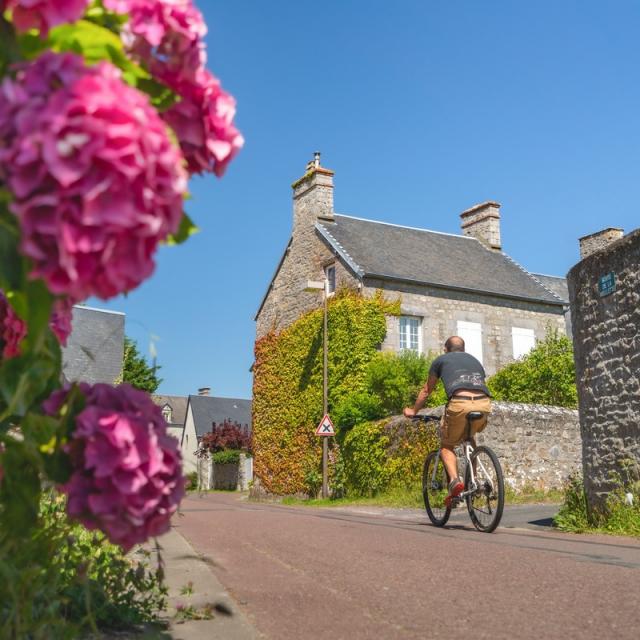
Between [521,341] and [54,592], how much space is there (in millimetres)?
22544

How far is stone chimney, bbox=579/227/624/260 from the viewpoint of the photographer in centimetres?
2572

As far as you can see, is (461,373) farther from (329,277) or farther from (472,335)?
(472,335)

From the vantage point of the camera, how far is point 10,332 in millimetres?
1794

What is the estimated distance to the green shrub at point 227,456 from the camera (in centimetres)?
4088

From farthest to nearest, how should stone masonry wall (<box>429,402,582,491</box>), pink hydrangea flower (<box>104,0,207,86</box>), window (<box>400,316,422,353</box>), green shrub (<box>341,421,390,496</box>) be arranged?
1. window (<box>400,316,422,353</box>)
2. green shrub (<box>341,421,390,496</box>)
3. stone masonry wall (<box>429,402,582,491</box>)
4. pink hydrangea flower (<box>104,0,207,86</box>)

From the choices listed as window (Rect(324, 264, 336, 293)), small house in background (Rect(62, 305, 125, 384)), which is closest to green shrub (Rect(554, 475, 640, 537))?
window (Rect(324, 264, 336, 293))

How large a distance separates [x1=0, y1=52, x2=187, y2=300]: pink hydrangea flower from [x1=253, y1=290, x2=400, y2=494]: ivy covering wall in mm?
18714

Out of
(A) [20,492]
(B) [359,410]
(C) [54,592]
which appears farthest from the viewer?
(B) [359,410]

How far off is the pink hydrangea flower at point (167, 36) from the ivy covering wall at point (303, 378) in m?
18.5

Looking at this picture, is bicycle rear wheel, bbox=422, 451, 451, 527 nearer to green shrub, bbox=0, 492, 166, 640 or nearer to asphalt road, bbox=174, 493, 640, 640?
asphalt road, bbox=174, 493, 640, 640

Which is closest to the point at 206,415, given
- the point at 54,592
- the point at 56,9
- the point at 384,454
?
the point at 384,454

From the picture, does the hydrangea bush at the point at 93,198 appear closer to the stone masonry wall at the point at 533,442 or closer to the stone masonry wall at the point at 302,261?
the stone masonry wall at the point at 533,442

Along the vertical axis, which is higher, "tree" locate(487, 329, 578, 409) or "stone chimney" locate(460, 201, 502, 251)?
"stone chimney" locate(460, 201, 502, 251)

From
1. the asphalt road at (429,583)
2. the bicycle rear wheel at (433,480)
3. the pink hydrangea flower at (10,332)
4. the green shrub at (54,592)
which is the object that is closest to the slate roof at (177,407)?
the bicycle rear wheel at (433,480)
